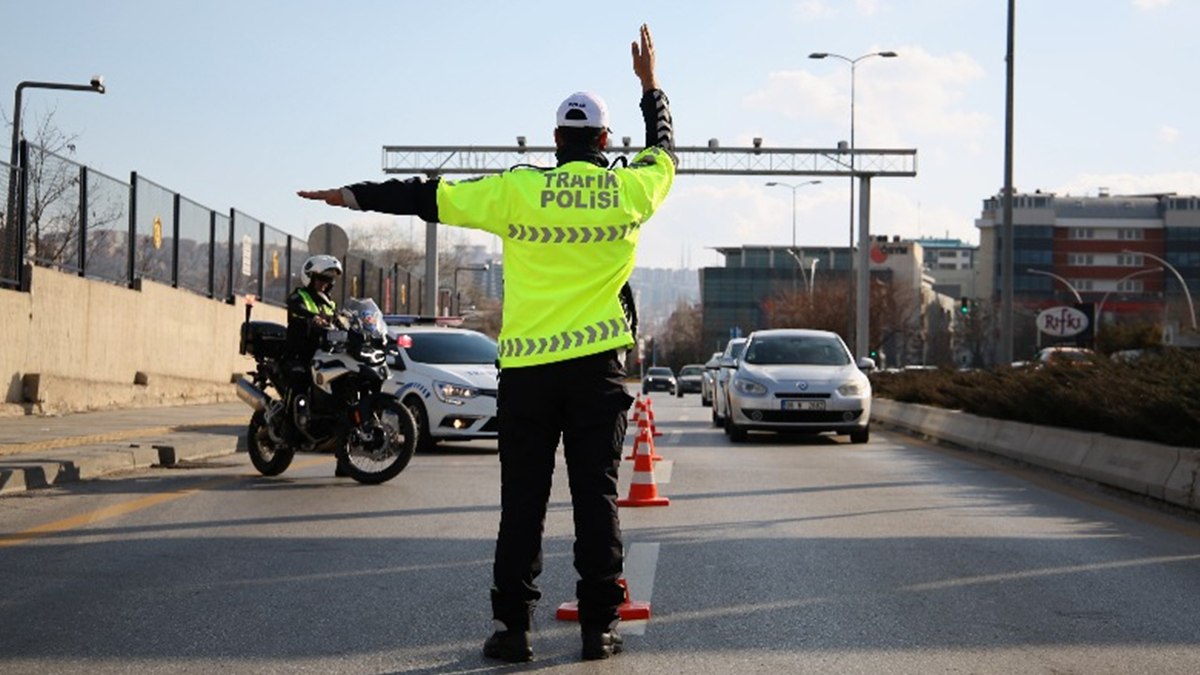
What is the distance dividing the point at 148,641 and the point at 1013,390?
49.8 feet

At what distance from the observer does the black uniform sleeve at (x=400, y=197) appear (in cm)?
666

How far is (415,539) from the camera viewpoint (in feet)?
33.4

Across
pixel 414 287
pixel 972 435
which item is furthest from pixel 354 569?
pixel 414 287

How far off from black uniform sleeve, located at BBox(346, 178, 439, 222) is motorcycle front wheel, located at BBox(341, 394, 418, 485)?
7314 mm

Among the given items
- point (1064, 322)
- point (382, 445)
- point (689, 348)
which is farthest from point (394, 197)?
point (689, 348)

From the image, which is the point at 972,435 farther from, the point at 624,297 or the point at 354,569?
the point at 624,297

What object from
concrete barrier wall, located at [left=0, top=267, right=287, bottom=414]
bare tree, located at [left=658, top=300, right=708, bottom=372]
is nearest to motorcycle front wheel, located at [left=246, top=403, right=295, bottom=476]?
concrete barrier wall, located at [left=0, top=267, right=287, bottom=414]

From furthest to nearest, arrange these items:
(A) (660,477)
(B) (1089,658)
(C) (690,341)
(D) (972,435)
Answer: (C) (690,341)
(D) (972,435)
(A) (660,477)
(B) (1089,658)

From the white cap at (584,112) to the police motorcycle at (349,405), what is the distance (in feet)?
24.2

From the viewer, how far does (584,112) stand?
6.66 meters

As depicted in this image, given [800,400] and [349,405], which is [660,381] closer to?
[800,400]

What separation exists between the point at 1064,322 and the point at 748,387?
36.2 feet

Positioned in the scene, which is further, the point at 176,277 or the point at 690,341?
the point at 690,341

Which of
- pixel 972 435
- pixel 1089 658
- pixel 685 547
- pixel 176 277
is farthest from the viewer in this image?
pixel 176 277
